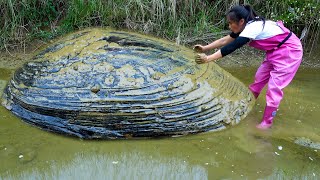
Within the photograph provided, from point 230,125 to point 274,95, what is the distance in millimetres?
439

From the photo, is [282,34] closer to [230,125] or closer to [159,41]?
[230,125]

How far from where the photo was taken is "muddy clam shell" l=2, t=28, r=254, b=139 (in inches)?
117

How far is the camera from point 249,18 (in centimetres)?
303

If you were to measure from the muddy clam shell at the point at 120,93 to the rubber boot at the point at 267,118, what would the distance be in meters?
0.16

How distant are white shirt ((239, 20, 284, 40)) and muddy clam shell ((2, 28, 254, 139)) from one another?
50 centimetres

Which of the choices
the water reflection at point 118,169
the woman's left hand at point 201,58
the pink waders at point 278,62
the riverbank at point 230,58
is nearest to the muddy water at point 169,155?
the water reflection at point 118,169

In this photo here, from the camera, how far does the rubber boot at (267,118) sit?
10.5ft

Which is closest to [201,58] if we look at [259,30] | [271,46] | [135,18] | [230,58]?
[259,30]

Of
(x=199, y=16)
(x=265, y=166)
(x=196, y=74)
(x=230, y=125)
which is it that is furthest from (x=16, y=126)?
(x=199, y=16)

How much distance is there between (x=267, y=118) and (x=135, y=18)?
2.35 meters

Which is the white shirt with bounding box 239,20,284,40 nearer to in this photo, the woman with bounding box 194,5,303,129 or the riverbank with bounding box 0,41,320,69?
the woman with bounding box 194,5,303,129

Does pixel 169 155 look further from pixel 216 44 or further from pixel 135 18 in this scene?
pixel 135 18

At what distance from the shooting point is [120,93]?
2.97m

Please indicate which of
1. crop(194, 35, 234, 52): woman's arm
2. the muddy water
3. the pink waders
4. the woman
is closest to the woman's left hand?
the woman
